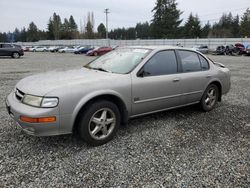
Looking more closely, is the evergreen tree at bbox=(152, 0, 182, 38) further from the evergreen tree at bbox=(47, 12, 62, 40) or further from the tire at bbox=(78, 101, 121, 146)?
the tire at bbox=(78, 101, 121, 146)

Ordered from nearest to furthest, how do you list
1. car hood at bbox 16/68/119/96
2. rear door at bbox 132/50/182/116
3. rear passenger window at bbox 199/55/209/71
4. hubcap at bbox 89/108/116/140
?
car hood at bbox 16/68/119/96
hubcap at bbox 89/108/116/140
rear door at bbox 132/50/182/116
rear passenger window at bbox 199/55/209/71

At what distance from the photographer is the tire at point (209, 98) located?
5.29m

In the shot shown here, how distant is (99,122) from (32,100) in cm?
100

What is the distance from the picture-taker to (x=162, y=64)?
4.46 metres

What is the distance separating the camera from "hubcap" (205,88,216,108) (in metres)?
5.40

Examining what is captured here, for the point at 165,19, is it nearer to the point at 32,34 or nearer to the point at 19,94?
the point at 32,34

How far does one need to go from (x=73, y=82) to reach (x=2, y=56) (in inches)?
962

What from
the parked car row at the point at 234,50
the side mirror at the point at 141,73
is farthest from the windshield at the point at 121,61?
the parked car row at the point at 234,50

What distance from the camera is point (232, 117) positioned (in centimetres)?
512

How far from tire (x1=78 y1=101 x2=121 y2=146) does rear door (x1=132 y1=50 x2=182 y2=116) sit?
0.43 m

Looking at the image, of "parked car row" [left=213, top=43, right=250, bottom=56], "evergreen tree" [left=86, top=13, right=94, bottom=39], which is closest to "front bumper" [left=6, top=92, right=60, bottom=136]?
"parked car row" [left=213, top=43, right=250, bottom=56]

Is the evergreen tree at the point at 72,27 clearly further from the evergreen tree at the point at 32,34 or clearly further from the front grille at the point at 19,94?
the front grille at the point at 19,94

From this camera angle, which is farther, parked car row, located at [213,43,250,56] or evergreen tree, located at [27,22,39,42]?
evergreen tree, located at [27,22,39,42]

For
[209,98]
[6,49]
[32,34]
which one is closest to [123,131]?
[209,98]
